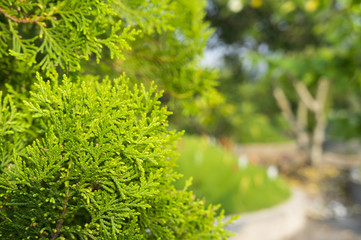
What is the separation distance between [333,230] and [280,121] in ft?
72.0

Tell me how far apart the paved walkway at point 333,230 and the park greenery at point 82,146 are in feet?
27.1

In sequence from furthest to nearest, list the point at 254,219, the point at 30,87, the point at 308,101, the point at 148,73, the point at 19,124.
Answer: the point at 308,101 < the point at 254,219 < the point at 148,73 < the point at 30,87 < the point at 19,124

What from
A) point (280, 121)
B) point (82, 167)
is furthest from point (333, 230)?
point (280, 121)

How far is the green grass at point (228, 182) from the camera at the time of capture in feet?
28.6

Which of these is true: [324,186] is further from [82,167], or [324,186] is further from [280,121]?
[82,167]

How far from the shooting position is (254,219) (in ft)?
26.8

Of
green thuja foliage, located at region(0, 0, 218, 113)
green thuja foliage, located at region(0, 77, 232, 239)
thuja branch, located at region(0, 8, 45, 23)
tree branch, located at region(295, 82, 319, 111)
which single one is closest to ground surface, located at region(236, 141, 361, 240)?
tree branch, located at region(295, 82, 319, 111)

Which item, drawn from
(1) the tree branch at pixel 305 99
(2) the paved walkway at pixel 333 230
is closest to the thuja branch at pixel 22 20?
(2) the paved walkway at pixel 333 230

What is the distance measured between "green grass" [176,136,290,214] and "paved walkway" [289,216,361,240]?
115 cm

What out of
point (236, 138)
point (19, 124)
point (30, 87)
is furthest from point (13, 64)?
point (236, 138)

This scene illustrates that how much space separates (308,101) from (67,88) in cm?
1931

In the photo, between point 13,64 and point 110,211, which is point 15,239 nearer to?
point 110,211

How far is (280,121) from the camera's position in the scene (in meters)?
31.2

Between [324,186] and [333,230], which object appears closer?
[333,230]
